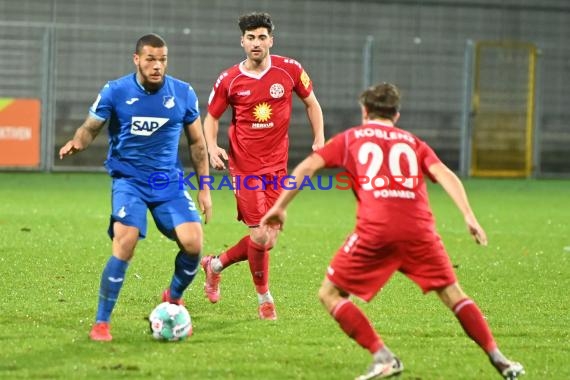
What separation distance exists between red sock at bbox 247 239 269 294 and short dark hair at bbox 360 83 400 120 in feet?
8.62

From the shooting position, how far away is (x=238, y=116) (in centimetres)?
972

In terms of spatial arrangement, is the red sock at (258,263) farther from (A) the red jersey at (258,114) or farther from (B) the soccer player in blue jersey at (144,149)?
(B) the soccer player in blue jersey at (144,149)

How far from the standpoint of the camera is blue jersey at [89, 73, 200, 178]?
812cm

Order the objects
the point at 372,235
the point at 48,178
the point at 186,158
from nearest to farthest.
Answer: the point at 372,235, the point at 48,178, the point at 186,158

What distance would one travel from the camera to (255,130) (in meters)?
9.65

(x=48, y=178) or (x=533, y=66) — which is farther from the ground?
(x=533, y=66)

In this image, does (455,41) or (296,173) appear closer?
(296,173)

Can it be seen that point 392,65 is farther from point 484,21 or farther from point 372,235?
point 372,235

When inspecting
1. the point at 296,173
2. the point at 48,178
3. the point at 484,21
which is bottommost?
the point at 48,178

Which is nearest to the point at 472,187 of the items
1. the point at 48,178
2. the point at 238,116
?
the point at 48,178

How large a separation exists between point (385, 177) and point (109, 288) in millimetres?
2131

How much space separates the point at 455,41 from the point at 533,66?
73.9 inches

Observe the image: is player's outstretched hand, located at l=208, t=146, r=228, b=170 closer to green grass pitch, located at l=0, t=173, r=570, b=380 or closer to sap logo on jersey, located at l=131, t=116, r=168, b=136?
green grass pitch, located at l=0, t=173, r=570, b=380

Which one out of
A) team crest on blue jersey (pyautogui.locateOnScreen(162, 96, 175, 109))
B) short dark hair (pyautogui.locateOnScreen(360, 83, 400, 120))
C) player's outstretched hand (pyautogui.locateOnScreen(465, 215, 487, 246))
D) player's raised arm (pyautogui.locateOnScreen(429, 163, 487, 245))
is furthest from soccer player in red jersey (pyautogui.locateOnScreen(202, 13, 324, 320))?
player's outstretched hand (pyautogui.locateOnScreen(465, 215, 487, 246))
